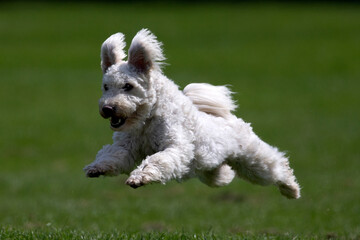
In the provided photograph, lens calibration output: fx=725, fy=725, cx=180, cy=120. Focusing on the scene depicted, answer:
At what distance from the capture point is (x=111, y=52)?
21.2 feet

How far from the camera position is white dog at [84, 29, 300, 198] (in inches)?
239

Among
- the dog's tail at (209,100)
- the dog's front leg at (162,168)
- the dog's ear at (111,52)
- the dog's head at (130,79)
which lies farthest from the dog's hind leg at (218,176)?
the dog's ear at (111,52)

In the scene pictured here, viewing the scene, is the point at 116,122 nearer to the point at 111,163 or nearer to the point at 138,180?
the point at 111,163

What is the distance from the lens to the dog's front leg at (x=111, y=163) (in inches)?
238

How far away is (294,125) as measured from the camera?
78.3 feet

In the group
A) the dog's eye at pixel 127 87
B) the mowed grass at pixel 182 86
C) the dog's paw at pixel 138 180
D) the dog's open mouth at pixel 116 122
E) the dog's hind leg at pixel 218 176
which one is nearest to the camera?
the dog's paw at pixel 138 180

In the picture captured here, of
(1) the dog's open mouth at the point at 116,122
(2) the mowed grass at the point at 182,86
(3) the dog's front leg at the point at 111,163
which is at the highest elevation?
(2) the mowed grass at the point at 182,86

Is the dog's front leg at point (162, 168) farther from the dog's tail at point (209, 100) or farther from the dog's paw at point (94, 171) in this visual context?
the dog's tail at point (209, 100)

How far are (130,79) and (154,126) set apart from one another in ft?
1.70

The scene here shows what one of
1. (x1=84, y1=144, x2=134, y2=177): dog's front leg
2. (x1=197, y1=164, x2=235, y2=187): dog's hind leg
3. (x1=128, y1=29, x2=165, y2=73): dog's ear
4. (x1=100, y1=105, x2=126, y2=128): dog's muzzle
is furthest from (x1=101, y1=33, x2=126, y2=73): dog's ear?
(x1=197, y1=164, x2=235, y2=187): dog's hind leg

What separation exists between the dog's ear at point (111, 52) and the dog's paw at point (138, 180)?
126cm

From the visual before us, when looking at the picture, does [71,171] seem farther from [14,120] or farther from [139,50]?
[139,50]

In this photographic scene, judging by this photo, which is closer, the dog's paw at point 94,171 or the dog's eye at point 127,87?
the dog's paw at point 94,171

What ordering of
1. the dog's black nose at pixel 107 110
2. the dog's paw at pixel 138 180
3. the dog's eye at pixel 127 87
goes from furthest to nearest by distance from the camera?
the dog's eye at pixel 127 87 < the dog's black nose at pixel 107 110 < the dog's paw at pixel 138 180
